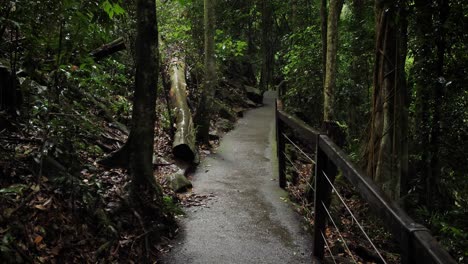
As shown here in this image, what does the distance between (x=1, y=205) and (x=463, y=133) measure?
6.24 meters

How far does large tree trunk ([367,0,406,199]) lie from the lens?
6.02 meters

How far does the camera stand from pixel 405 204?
6.93m

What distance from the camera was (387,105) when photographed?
6113 millimetres

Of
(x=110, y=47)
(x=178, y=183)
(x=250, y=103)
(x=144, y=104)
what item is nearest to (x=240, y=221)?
(x=178, y=183)

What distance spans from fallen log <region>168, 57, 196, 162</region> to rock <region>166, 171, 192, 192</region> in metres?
1.54

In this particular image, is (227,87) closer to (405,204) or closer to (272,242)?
(405,204)

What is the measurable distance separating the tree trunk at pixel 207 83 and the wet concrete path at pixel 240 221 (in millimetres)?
1138

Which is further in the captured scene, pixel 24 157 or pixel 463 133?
pixel 463 133

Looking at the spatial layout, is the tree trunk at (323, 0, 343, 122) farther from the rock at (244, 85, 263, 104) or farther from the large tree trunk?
the rock at (244, 85, 263, 104)

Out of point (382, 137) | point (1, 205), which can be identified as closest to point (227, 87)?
point (382, 137)

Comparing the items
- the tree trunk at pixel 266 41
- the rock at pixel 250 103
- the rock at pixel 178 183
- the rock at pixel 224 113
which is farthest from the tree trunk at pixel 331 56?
the tree trunk at pixel 266 41

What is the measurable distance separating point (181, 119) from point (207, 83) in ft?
3.96

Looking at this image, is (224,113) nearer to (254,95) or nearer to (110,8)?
(254,95)

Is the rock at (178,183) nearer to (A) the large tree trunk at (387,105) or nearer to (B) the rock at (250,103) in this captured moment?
(A) the large tree trunk at (387,105)
